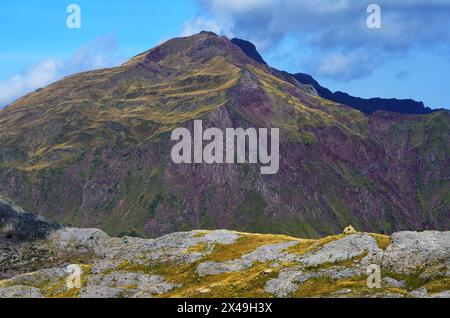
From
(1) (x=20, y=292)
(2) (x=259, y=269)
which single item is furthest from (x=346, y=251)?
(1) (x=20, y=292)

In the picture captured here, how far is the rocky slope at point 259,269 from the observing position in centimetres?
10519

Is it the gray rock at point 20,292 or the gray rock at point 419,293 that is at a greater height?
the gray rock at point 419,293

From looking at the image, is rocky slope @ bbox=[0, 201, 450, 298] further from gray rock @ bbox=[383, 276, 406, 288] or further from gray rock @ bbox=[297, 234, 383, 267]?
gray rock @ bbox=[297, 234, 383, 267]

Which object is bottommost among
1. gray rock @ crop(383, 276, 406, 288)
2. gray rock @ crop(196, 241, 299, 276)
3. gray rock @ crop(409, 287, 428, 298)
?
gray rock @ crop(409, 287, 428, 298)

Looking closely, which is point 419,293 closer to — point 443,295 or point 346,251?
point 443,295

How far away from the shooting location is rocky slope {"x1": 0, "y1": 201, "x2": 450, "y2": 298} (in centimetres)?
10519

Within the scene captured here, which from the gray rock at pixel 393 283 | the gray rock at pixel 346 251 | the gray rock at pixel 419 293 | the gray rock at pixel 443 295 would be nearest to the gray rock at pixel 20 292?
the gray rock at pixel 346 251

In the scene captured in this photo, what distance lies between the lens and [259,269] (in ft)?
400

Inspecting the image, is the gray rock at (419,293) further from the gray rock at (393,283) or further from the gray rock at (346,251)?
the gray rock at (346,251)

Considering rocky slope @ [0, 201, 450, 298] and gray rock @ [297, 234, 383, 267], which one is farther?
gray rock @ [297, 234, 383, 267]

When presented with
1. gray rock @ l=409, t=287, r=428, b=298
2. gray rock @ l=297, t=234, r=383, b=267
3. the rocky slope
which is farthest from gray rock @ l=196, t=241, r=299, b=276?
gray rock @ l=409, t=287, r=428, b=298
